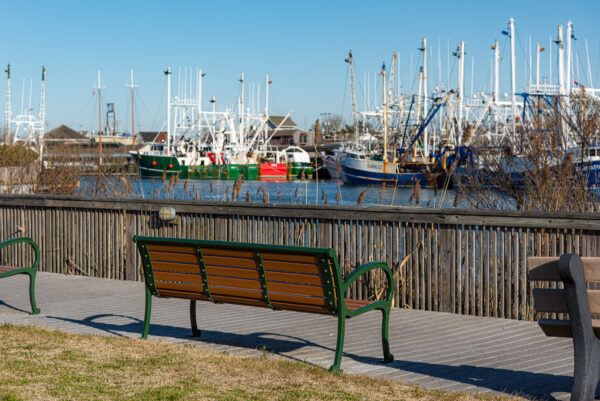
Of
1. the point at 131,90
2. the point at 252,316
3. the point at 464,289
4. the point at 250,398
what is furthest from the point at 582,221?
the point at 131,90

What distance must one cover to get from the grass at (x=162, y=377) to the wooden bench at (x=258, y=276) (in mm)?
418

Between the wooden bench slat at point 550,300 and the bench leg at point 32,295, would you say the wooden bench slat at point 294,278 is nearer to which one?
the wooden bench slat at point 550,300

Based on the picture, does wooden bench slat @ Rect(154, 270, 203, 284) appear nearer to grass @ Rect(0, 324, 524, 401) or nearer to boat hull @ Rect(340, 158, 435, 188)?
grass @ Rect(0, 324, 524, 401)

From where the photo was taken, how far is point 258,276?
576 cm

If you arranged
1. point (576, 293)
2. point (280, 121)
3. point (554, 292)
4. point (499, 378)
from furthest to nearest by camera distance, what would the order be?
point (280, 121) < point (499, 378) < point (554, 292) < point (576, 293)

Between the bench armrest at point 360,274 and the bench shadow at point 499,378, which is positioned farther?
the bench armrest at point 360,274

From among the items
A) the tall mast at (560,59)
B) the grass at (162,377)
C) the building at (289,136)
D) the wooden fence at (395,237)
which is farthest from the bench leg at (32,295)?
the building at (289,136)

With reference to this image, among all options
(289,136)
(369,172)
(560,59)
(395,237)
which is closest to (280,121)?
(289,136)

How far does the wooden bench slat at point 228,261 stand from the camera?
5750mm

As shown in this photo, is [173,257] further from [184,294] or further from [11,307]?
[11,307]

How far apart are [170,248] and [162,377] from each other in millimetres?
1252

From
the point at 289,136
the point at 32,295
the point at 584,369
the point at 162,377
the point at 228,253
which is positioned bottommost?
the point at 162,377

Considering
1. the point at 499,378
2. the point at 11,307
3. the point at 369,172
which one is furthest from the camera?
the point at 369,172

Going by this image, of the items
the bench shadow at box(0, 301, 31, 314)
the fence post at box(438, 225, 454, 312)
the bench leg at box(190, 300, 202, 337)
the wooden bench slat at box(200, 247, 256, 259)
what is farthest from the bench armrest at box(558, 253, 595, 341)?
the bench shadow at box(0, 301, 31, 314)
